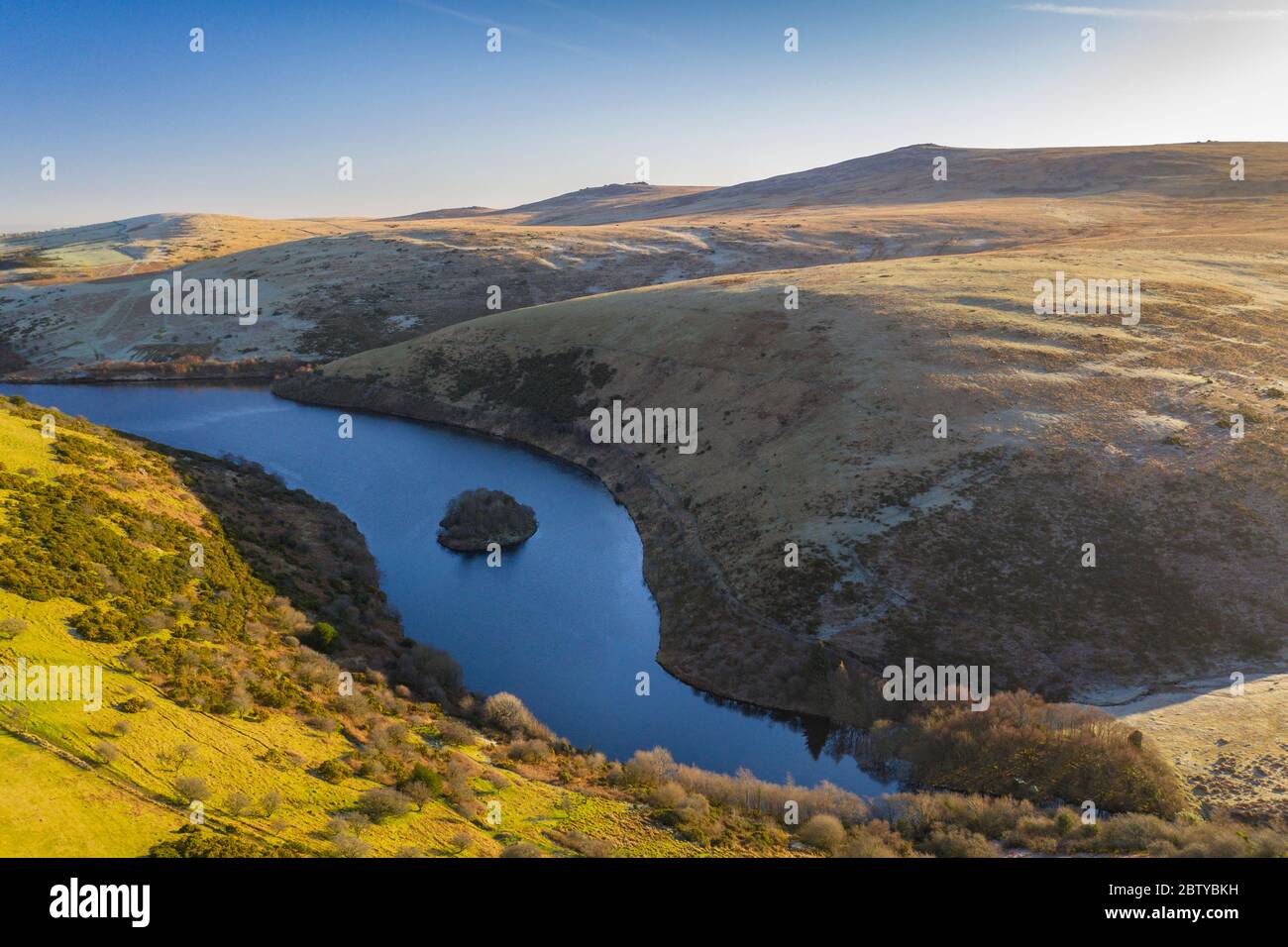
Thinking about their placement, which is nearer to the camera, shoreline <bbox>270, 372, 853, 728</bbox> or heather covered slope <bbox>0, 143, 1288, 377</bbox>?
shoreline <bbox>270, 372, 853, 728</bbox>

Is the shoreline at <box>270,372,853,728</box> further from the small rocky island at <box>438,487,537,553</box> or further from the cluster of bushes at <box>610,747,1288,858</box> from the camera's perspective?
the small rocky island at <box>438,487,537,553</box>

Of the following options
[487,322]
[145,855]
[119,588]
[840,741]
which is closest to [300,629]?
[119,588]

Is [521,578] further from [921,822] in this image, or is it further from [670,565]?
[921,822]

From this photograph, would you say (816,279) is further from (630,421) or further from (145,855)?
(145,855)

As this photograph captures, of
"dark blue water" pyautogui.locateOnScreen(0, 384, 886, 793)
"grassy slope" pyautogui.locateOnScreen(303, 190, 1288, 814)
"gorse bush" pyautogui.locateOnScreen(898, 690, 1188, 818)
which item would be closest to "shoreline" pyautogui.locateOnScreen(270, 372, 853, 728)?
"grassy slope" pyautogui.locateOnScreen(303, 190, 1288, 814)

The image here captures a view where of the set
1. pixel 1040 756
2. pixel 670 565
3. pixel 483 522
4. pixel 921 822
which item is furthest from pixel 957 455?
pixel 483 522

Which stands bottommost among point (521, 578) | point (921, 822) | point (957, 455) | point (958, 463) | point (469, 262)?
point (921, 822)
